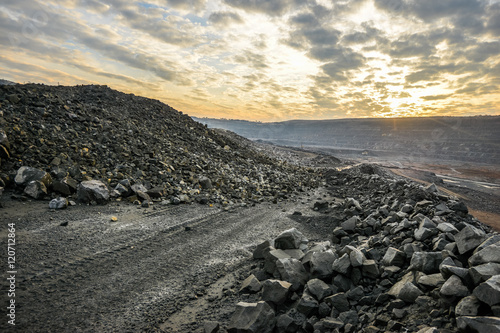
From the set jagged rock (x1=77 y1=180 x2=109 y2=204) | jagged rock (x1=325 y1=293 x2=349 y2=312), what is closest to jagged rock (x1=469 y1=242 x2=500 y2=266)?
jagged rock (x1=325 y1=293 x2=349 y2=312)

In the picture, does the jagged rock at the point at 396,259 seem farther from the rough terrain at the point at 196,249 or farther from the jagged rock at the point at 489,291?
the jagged rock at the point at 489,291

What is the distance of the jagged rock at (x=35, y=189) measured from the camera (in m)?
6.51

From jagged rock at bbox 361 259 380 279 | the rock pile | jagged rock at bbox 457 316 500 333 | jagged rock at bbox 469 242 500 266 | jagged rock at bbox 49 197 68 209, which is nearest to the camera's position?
jagged rock at bbox 457 316 500 333

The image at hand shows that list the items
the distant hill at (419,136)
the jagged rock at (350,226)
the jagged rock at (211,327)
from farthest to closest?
the distant hill at (419,136) → the jagged rock at (350,226) → the jagged rock at (211,327)

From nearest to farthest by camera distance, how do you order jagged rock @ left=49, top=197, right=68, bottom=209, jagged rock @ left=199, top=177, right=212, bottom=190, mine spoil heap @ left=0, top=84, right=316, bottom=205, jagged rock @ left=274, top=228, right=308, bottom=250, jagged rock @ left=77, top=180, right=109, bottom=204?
1. jagged rock @ left=274, top=228, right=308, bottom=250
2. jagged rock @ left=49, top=197, right=68, bottom=209
3. jagged rock @ left=77, top=180, right=109, bottom=204
4. mine spoil heap @ left=0, top=84, right=316, bottom=205
5. jagged rock @ left=199, top=177, right=212, bottom=190

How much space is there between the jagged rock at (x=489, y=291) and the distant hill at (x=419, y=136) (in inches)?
1786

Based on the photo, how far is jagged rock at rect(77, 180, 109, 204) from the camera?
7.03m

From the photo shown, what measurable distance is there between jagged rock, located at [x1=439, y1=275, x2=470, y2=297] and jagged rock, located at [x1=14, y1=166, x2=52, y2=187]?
936cm

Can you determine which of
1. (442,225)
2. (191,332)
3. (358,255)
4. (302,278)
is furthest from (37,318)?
(442,225)

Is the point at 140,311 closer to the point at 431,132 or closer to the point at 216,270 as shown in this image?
the point at 216,270

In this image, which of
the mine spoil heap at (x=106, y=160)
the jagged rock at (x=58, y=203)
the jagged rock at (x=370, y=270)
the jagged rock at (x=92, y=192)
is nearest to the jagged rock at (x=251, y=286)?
the jagged rock at (x=370, y=270)

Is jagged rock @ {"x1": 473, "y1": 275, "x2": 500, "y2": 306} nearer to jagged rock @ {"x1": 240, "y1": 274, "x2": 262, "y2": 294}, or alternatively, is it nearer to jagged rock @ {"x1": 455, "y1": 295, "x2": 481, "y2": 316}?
jagged rock @ {"x1": 455, "y1": 295, "x2": 481, "y2": 316}

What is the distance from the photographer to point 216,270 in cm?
469

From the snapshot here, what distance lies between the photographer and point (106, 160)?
29.6 feet
